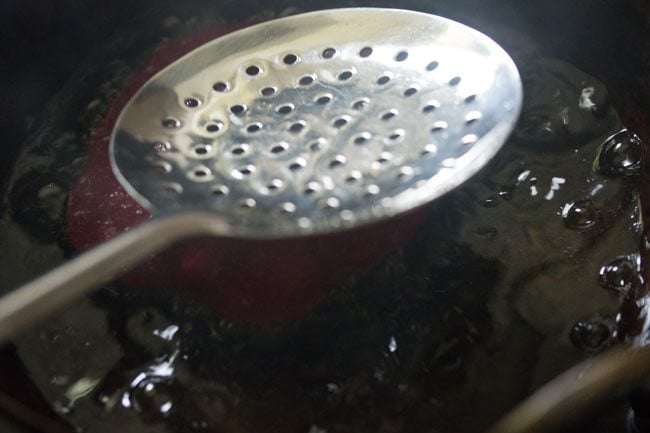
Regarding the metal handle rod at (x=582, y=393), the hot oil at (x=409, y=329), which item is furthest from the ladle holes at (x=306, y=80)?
the metal handle rod at (x=582, y=393)

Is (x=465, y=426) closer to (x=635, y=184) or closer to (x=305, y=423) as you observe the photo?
(x=305, y=423)

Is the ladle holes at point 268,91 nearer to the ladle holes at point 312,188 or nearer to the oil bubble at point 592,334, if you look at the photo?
the ladle holes at point 312,188

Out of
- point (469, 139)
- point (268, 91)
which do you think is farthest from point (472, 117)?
point (268, 91)

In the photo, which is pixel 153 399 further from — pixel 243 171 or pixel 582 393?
pixel 582 393

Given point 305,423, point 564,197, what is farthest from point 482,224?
point 305,423

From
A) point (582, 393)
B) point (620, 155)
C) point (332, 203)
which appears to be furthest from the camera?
point (620, 155)

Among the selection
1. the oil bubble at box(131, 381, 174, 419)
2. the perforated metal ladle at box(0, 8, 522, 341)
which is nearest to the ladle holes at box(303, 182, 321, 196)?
the perforated metal ladle at box(0, 8, 522, 341)
